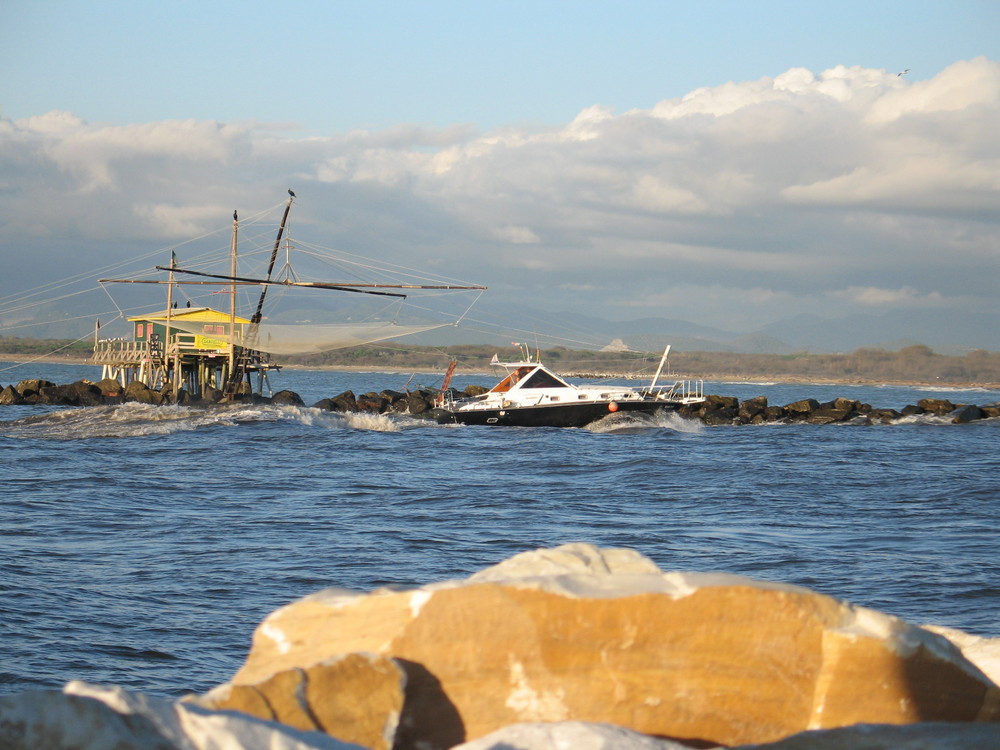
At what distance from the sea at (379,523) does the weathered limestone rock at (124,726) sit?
168 centimetres

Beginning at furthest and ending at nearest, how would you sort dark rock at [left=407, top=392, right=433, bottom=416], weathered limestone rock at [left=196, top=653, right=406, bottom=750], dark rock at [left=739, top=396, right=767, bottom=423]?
dark rock at [left=407, top=392, right=433, bottom=416] → dark rock at [left=739, top=396, right=767, bottom=423] → weathered limestone rock at [left=196, top=653, right=406, bottom=750]

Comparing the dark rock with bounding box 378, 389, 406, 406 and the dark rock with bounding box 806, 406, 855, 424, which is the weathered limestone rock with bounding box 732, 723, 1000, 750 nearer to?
the dark rock with bounding box 806, 406, 855, 424

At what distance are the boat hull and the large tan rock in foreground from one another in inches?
1394

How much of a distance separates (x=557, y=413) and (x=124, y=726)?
3690cm

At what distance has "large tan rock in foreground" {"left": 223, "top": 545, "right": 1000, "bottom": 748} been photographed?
477cm

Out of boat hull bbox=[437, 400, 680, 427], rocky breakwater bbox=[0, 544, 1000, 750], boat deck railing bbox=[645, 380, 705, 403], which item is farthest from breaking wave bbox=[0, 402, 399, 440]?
rocky breakwater bbox=[0, 544, 1000, 750]

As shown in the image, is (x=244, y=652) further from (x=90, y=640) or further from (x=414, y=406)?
(x=414, y=406)

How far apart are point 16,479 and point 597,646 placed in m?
19.8

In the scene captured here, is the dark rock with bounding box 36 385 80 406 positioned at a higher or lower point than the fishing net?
lower

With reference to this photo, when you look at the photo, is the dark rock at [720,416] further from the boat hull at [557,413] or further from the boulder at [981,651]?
the boulder at [981,651]

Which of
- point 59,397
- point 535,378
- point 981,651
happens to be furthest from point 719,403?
point 981,651

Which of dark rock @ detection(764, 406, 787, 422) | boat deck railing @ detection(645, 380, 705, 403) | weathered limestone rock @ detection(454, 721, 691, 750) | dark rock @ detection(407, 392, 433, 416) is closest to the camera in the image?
weathered limestone rock @ detection(454, 721, 691, 750)

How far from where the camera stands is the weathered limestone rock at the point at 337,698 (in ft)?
14.4

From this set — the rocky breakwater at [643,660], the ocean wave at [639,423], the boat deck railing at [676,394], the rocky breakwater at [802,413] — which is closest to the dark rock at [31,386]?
the ocean wave at [639,423]
